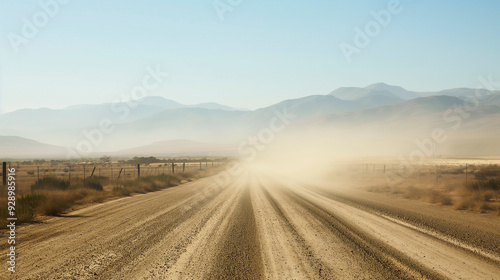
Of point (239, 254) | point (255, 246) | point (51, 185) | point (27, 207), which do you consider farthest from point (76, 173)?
point (239, 254)

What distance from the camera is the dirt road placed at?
6660 mm

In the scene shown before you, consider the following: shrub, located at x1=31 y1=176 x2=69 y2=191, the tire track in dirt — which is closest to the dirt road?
the tire track in dirt

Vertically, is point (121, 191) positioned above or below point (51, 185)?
below

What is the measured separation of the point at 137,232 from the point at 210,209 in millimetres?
5113

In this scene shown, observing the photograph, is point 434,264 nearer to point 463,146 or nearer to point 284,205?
point 284,205

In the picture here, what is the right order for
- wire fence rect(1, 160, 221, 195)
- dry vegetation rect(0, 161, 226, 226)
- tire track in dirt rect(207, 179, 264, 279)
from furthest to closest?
wire fence rect(1, 160, 221, 195)
dry vegetation rect(0, 161, 226, 226)
tire track in dirt rect(207, 179, 264, 279)

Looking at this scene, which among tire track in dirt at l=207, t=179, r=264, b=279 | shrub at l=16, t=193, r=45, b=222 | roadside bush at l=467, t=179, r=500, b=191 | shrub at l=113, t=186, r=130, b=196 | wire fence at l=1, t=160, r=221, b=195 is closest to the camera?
tire track in dirt at l=207, t=179, r=264, b=279

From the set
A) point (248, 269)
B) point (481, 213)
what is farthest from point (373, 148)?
point (248, 269)

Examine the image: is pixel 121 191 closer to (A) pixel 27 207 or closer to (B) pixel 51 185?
(B) pixel 51 185

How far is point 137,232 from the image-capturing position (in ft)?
33.7

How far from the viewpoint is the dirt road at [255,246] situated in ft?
21.9

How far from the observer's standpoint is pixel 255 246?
8.59m

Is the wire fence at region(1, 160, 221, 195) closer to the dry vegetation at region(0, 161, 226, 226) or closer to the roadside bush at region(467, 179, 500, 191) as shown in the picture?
the dry vegetation at region(0, 161, 226, 226)

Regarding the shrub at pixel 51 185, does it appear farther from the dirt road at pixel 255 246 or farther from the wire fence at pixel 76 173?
the dirt road at pixel 255 246
